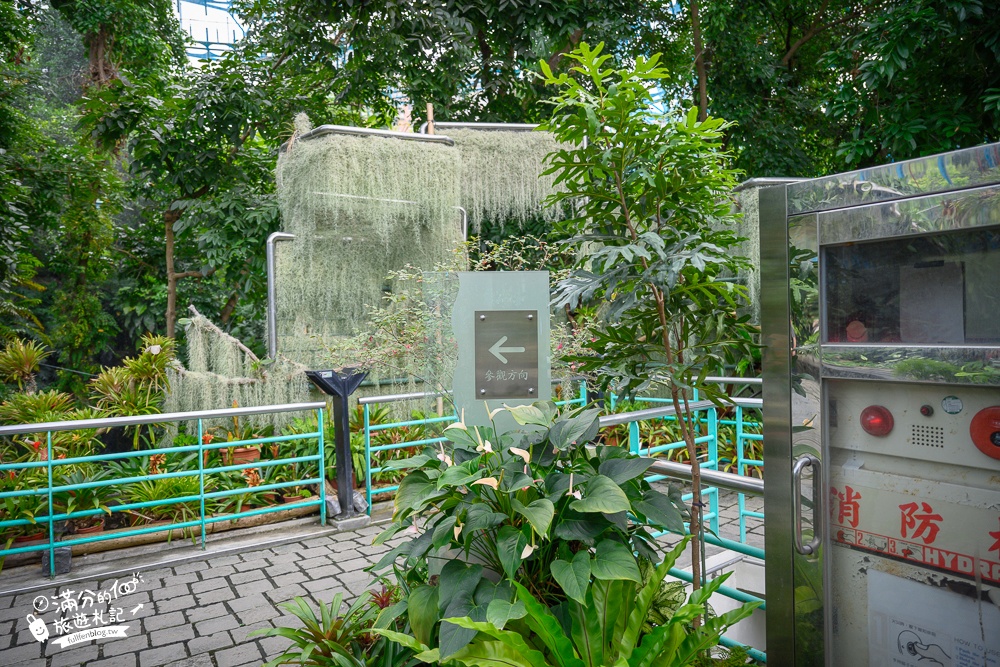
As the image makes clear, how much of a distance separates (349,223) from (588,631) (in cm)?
518

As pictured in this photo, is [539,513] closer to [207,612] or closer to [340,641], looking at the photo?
[340,641]

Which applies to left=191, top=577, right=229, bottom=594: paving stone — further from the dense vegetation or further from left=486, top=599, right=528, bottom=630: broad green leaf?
the dense vegetation

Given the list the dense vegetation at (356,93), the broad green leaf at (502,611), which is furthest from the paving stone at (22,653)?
the dense vegetation at (356,93)

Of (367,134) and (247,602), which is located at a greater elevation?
(367,134)

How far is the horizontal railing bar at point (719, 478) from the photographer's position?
5.60ft

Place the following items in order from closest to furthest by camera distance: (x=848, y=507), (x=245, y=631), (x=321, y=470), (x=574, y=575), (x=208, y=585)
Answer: (x=848, y=507) < (x=574, y=575) < (x=245, y=631) < (x=208, y=585) < (x=321, y=470)

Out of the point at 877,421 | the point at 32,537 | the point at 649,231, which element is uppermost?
the point at 649,231

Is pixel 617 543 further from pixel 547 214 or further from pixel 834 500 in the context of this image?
pixel 547 214

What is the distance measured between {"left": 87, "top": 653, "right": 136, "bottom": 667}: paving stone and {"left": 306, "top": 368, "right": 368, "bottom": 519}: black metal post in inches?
71.7

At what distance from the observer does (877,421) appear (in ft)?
4.75

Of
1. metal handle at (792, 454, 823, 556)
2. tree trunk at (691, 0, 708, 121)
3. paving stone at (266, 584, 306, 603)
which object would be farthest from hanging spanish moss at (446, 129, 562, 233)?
metal handle at (792, 454, 823, 556)

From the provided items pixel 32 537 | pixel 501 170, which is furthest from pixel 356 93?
pixel 32 537

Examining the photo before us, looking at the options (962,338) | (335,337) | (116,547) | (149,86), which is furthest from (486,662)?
(149,86)

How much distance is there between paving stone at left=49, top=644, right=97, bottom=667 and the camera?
2600mm
